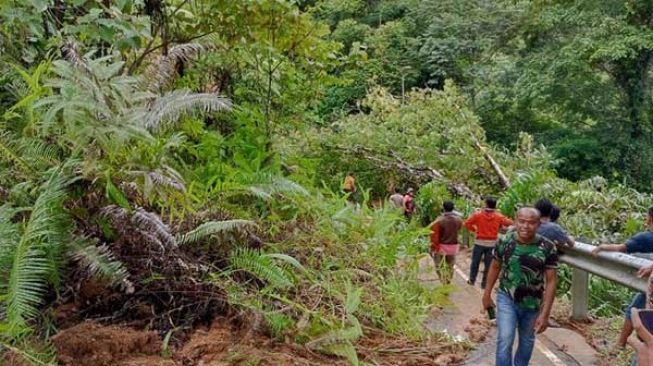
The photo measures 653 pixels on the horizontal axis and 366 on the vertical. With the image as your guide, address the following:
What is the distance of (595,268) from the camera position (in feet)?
21.7

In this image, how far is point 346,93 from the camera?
110ft

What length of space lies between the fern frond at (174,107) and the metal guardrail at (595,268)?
13.4 ft

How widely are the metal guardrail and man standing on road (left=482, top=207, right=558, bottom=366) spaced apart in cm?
94

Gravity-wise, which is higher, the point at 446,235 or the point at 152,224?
the point at 152,224

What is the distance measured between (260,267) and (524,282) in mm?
2314

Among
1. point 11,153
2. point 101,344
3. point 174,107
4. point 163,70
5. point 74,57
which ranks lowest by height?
point 101,344

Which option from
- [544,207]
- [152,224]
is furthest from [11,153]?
[544,207]

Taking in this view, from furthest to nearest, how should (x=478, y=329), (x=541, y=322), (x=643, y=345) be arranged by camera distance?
(x=478, y=329)
(x=541, y=322)
(x=643, y=345)

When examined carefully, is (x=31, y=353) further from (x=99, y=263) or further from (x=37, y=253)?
(x=99, y=263)

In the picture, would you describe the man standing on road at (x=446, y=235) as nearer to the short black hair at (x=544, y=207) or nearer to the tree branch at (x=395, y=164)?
the short black hair at (x=544, y=207)

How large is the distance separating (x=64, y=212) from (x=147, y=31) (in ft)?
7.27

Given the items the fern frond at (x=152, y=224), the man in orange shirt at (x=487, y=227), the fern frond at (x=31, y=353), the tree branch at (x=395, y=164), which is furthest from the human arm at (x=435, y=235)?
the tree branch at (x=395, y=164)

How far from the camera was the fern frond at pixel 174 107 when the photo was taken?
571 cm

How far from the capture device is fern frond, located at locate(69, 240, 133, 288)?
4992 millimetres
